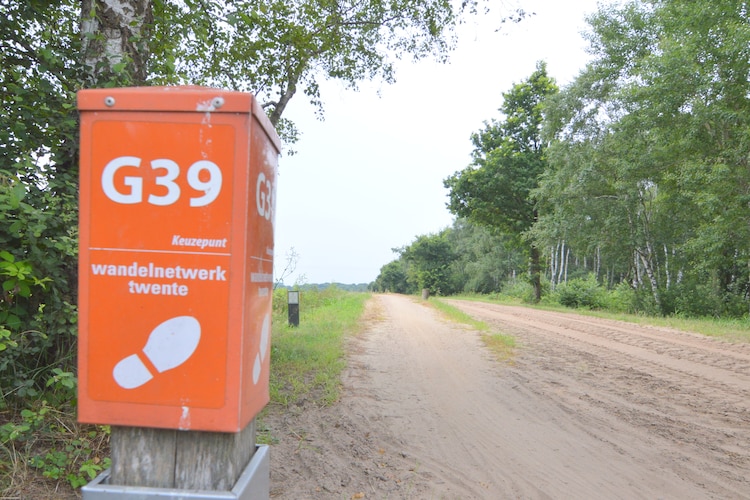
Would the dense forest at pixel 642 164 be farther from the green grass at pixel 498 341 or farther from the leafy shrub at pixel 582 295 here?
the green grass at pixel 498 341

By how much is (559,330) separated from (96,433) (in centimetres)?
1249

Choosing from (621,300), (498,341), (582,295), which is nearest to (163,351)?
(498,341)

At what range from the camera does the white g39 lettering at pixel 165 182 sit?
159 centimetres

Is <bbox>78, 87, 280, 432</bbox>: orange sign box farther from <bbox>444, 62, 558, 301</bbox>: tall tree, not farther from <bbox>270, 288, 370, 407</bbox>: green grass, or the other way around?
<bbox>444, 62, 558, 301</bbox>: tall tree

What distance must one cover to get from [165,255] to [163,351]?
312mm

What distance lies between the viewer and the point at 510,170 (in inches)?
1205

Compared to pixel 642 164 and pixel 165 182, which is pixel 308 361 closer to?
pixel 165 182

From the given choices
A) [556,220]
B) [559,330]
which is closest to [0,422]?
[559,330]

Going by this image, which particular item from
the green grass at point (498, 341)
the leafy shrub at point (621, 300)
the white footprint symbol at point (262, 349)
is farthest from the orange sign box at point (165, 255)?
the leafy shrub at point (621, 300)

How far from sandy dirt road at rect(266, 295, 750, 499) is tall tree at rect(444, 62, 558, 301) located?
22091 millimetres

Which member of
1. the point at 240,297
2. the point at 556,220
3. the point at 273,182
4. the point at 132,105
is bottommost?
the point at 240,297

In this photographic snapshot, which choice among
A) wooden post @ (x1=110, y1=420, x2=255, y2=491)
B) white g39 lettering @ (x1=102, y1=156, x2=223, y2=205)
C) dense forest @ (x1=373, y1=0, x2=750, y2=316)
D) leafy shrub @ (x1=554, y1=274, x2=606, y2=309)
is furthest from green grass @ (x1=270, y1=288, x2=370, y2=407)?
leafy shrub @ (x1=554, y1=274, x2=606, y2=309)

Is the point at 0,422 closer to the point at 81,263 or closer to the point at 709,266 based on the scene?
the point at 81,263

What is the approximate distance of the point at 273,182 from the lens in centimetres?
191
